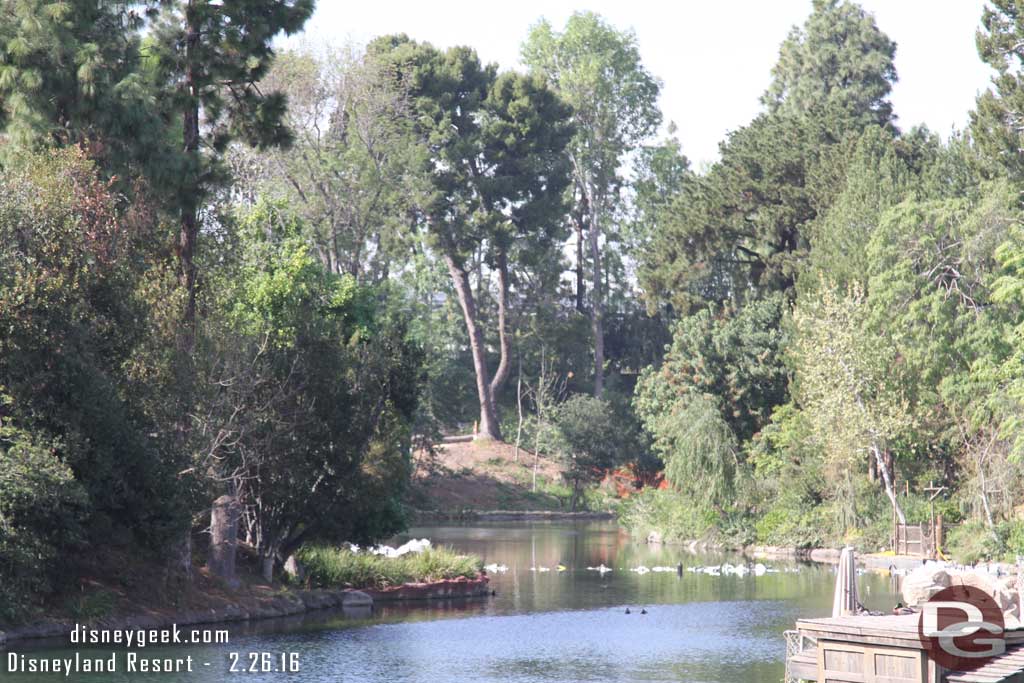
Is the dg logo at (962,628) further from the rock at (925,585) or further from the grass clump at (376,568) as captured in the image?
the grass clump at (376,568)

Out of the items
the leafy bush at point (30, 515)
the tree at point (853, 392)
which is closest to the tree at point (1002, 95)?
the tree at point (853, 392)

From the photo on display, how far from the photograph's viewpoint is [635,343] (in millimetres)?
74375

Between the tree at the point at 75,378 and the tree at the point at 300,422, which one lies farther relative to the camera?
the tree at the point at 300,422

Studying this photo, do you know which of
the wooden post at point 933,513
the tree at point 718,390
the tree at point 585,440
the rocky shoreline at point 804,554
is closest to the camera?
the rocky shoreline at point 804,554

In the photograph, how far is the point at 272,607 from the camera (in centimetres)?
2722

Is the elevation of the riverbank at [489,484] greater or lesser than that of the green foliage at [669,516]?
greater

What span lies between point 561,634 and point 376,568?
663cm

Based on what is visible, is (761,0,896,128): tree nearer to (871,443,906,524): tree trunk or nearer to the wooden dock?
(871,443,906,524): tree trunk

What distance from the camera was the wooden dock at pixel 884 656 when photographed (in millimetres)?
14773

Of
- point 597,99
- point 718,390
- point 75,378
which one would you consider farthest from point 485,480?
point 75,378

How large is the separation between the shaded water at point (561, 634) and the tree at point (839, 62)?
111 feet

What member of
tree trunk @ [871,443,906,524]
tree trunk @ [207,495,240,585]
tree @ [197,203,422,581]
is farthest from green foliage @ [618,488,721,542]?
tree trunk @ [207,495,240,585]

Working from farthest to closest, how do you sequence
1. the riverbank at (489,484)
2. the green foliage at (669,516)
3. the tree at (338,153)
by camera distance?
the riverbank at (489,484) → the tree at (338,153) → the green foliage at (669,516)

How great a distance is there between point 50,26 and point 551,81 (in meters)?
51.4
